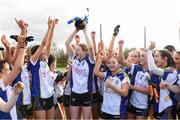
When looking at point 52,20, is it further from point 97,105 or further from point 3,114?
point 3,114

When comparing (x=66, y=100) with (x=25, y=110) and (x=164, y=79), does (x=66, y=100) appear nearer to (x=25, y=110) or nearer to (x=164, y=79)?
(x=25, y=110)

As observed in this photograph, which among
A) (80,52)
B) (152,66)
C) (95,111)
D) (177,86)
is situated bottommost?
(95,111)

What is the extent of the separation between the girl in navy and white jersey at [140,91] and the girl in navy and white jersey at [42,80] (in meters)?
1.50

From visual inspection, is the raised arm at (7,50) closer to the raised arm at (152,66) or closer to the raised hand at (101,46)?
the raised hand at (101,46)

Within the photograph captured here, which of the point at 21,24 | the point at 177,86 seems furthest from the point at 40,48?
the point at 177,86

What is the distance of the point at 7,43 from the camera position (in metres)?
6.02

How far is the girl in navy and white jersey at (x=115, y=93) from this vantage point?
5.73 metres

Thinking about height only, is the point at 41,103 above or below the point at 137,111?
above

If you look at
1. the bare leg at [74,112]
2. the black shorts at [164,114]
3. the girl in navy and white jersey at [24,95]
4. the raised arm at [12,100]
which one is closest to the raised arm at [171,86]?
the black shorts at [164,114]

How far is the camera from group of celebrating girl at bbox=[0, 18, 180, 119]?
18.8ft

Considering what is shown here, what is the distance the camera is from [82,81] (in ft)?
20.7

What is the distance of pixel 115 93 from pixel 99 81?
0.93m

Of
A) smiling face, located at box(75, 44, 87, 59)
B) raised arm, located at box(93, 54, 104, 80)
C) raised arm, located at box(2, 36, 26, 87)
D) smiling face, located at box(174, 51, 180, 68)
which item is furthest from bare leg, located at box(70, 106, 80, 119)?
raised arm, located at box(2, 36, 26, 87)

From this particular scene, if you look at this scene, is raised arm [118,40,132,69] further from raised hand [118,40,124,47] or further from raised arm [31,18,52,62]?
raised arm [31,18,52,62]
